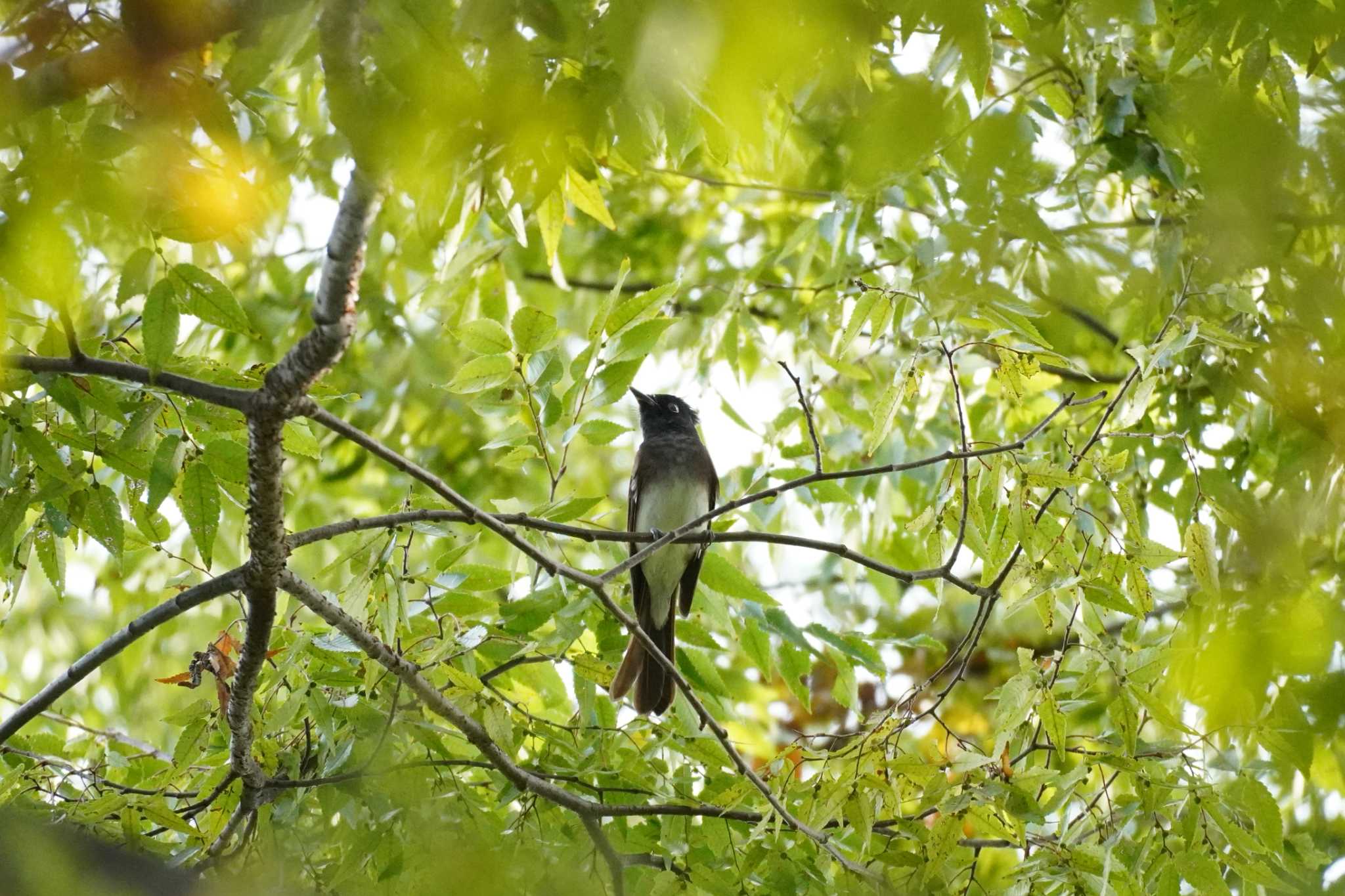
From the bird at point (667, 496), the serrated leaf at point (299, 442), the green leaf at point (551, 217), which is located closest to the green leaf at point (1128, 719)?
the green leaf at point (551, 217)

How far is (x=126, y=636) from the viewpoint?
2.29m

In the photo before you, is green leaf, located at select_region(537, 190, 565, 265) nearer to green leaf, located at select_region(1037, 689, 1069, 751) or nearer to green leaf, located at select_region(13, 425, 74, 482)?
green leaf, located at select_region(13, 425, 74, 482)

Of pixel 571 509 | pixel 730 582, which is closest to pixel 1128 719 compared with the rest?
pixel 571 509

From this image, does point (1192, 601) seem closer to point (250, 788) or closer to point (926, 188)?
point (250, 788)

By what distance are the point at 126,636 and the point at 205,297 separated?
80 centimetres

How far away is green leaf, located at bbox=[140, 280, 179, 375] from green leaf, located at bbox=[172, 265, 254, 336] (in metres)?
0.06

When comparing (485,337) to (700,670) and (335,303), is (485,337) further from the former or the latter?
(700,670)

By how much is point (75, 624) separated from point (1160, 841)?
6.21 metres

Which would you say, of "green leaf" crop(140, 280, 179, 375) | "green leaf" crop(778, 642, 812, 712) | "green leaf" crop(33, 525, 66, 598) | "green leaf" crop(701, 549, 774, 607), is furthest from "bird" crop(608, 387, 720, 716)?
"green leaf" crop(140, 280, 179, 375)

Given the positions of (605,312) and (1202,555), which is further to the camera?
(605,312)

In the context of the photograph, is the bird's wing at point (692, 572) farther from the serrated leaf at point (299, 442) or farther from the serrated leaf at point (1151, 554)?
the serrated leaf at point (1151, 554)

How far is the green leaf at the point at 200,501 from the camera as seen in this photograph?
2283mm

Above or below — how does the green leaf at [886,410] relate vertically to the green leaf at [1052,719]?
above

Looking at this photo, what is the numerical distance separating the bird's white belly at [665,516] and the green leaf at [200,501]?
318 centimetres
